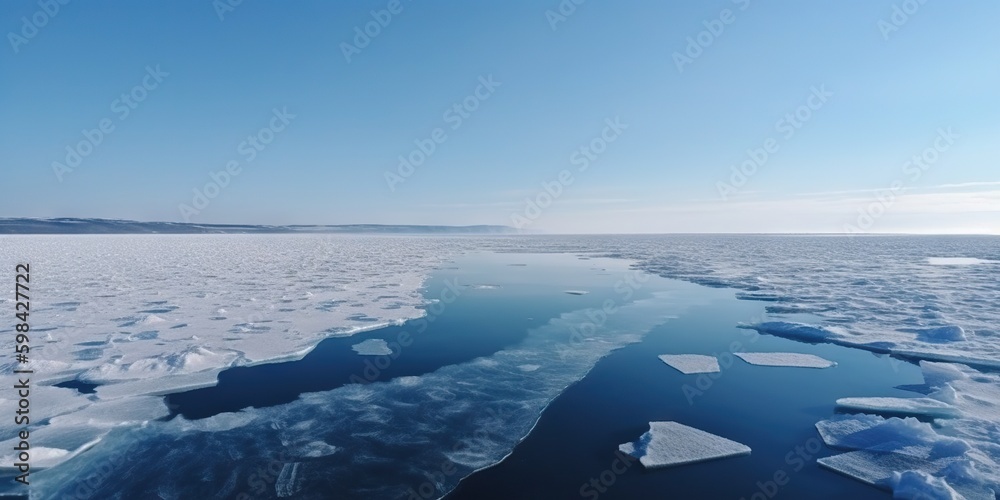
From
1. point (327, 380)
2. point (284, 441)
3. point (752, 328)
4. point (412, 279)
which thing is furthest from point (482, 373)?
point (412, 279)

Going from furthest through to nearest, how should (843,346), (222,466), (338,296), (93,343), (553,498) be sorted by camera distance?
(338,296) < (843,346) < (93,343) < (222,466) < (553,498)

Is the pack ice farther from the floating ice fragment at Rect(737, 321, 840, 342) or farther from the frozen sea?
A: the floating ice fragment at Rect(737, 321, 840, 342)

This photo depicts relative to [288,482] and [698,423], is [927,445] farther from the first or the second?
[288,482]

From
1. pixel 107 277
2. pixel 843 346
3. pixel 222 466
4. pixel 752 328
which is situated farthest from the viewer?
pixel 107 277

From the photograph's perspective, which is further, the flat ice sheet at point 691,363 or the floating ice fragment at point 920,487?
the flat ice sheet at point 691,363

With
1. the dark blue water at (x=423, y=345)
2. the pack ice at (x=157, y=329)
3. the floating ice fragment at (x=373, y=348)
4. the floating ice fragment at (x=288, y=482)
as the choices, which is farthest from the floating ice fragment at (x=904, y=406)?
the pack ice at (x=157, y=329)

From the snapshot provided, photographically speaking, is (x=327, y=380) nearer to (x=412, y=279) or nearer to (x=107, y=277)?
(x=412, y=279)

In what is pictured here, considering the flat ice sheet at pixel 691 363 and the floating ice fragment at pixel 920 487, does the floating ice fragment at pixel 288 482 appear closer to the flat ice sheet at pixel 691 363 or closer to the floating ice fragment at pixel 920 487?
the floating ice fragment at pixel 920 487
